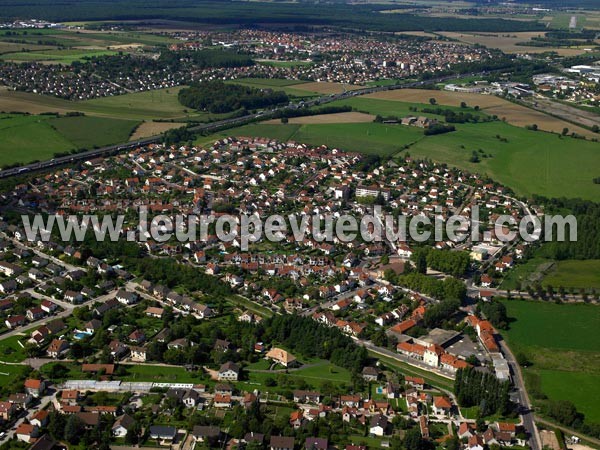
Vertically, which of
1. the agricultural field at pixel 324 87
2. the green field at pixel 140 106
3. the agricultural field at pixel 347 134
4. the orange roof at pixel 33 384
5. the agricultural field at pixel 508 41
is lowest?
the orange roof at pixel 33 384

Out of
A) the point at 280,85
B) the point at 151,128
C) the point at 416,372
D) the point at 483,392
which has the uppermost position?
the point at 280,85

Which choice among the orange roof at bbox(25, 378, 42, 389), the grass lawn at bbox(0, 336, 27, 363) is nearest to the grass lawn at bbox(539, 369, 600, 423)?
the orange roof at bbox(25, 378, 42, 389)

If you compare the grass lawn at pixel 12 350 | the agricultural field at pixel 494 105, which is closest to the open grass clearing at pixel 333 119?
the agricultural field at pixel 494 105

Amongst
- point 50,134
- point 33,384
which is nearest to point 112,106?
point 50,134

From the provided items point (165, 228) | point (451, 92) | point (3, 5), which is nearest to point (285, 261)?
point (165, 228)

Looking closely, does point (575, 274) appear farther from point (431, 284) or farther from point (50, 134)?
point (50, 134)

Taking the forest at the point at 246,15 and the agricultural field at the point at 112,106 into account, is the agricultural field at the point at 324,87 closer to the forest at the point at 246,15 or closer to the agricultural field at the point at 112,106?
the agricultural field at the point at 112,106

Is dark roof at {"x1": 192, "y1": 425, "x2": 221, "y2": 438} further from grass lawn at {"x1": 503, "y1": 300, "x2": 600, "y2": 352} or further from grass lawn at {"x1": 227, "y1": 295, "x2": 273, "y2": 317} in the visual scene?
grass lawn at {"x1": 503, "y1": 300, "x2": 600, "y2": 352}
